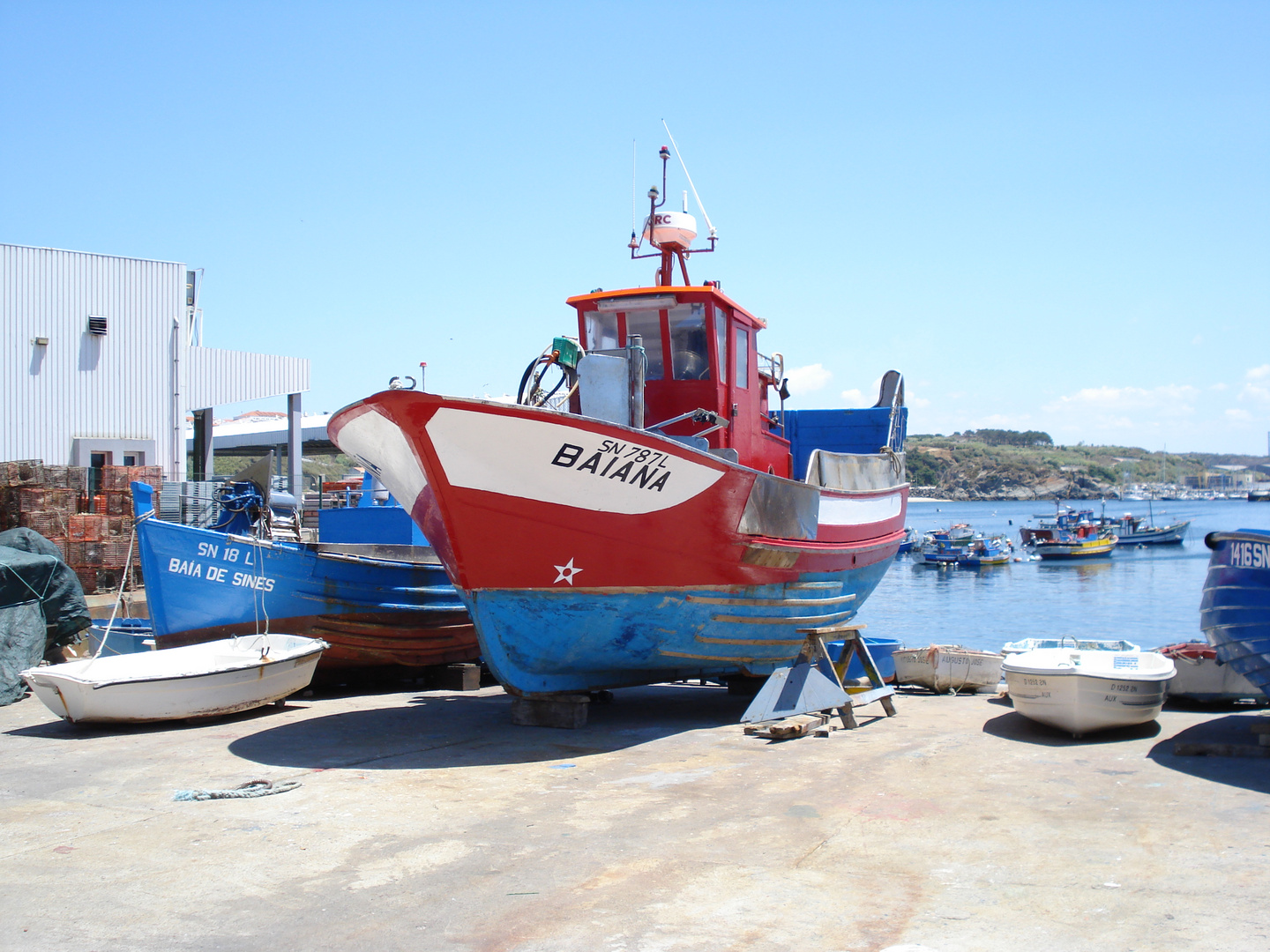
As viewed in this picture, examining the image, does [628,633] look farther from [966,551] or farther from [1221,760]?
[966,551]

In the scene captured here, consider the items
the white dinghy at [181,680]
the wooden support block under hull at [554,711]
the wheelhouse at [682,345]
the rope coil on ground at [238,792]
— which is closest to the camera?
the rope coil on ground at [238,792]

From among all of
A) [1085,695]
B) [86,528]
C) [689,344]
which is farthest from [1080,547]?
[1085,695]

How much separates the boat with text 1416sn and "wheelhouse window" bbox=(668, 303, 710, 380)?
17 mm

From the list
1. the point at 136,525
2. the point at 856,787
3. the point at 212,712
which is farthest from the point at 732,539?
the point at 136,525

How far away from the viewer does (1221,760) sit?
6.59 metres

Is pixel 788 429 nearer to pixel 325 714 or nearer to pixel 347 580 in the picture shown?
pixel 347 580

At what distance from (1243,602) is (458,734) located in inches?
231

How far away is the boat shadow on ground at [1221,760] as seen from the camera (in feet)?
20.0

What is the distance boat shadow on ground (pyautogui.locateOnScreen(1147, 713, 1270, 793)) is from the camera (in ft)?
20.0

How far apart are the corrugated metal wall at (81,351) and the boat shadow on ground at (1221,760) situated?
20682 mm

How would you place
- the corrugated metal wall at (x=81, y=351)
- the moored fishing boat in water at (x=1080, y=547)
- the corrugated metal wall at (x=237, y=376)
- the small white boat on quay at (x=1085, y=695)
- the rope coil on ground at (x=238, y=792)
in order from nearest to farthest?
1. the rope coil on ground at (x=238, y=792)
2. the small white boat on quay at (x=1085, y=695)
3. the corrugated metal wall at (x=81, y=351)
4. the corrugated metal wall at (x=237, y=376)
5. the moored fishing boat in water at (x=1080, y=547)

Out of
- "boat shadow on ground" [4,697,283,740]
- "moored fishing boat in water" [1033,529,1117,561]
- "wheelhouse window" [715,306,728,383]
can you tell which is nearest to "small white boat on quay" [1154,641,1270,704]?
"wheelhouse window" [715,306,728,383]

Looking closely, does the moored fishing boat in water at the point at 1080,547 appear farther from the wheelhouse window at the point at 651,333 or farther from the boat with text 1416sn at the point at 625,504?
the wheelhouse window at the point at 651,333

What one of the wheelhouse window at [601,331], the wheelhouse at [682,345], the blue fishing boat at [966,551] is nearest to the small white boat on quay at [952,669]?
the wheelhouse at [682,345]
